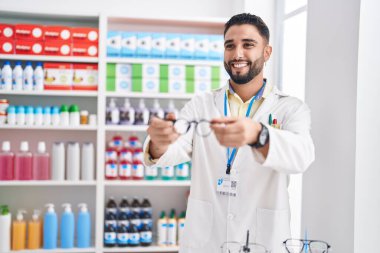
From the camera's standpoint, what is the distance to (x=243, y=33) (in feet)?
6.22

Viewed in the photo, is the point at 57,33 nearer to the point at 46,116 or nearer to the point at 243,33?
the point at 46,116

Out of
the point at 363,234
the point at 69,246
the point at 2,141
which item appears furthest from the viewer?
the point at 2,141

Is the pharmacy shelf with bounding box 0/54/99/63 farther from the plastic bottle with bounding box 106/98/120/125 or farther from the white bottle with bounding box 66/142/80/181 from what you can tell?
the white bottle with bounding box 66/142/80/181

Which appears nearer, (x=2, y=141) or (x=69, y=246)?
(x=69, y=246)

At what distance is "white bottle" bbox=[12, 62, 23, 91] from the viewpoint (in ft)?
11.7

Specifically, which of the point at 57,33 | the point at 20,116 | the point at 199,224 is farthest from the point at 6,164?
the point at 199,224

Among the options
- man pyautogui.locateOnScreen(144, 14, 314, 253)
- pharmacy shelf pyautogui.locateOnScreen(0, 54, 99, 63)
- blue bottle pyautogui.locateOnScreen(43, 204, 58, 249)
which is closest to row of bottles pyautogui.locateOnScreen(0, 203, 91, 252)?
blue bottle pyautogui.locateOnScreen(43, 204, 58, 249)

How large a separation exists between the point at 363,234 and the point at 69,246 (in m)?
2.43

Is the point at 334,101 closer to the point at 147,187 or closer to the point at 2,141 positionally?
the point at 147,187

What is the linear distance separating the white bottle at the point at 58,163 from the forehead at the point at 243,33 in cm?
213

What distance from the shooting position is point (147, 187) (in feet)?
13.3

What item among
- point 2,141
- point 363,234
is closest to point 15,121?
point 2,141

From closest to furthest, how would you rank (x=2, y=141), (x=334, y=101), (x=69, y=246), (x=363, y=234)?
(x=363, y=234)
(x=334, y=101)
(x=69, y=246)
(x=2, y=141)

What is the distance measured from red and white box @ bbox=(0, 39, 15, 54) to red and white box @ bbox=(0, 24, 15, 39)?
30mm
